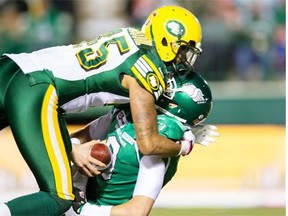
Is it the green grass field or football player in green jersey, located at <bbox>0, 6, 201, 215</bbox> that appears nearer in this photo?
football player in green jersey, located at <bbox>0, 6, 201, 215</bbox>

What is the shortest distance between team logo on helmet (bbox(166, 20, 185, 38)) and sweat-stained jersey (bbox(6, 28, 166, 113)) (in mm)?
163

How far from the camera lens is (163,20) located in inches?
184

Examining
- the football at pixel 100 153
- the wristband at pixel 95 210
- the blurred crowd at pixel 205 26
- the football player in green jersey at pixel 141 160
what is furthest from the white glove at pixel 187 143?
the blurred crowd at pixel 205 26

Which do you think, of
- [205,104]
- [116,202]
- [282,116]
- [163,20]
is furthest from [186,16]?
[282,116]

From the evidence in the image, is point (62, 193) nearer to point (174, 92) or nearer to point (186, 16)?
point (174, 92)

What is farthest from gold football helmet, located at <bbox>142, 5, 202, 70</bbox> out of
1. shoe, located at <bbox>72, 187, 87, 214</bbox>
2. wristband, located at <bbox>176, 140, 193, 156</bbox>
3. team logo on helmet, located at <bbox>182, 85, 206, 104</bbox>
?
shoe, located at <bbox>72, 187, 87, 214</bbox>

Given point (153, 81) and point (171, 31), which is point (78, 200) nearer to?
point (153, 81)

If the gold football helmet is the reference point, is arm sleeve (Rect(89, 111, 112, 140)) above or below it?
below

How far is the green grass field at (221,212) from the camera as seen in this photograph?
23.9ft

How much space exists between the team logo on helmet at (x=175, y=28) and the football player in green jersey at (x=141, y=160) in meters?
0.24

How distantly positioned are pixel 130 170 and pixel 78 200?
0.32m

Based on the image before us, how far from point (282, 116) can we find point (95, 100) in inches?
213

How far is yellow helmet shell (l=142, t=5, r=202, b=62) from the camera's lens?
4.64m

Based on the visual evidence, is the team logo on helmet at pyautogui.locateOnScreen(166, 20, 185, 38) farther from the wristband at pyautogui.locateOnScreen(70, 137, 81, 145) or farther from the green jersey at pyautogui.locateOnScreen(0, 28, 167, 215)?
the wristband at pyautogui.locateOnScreen(70, 137, 81, 145)
